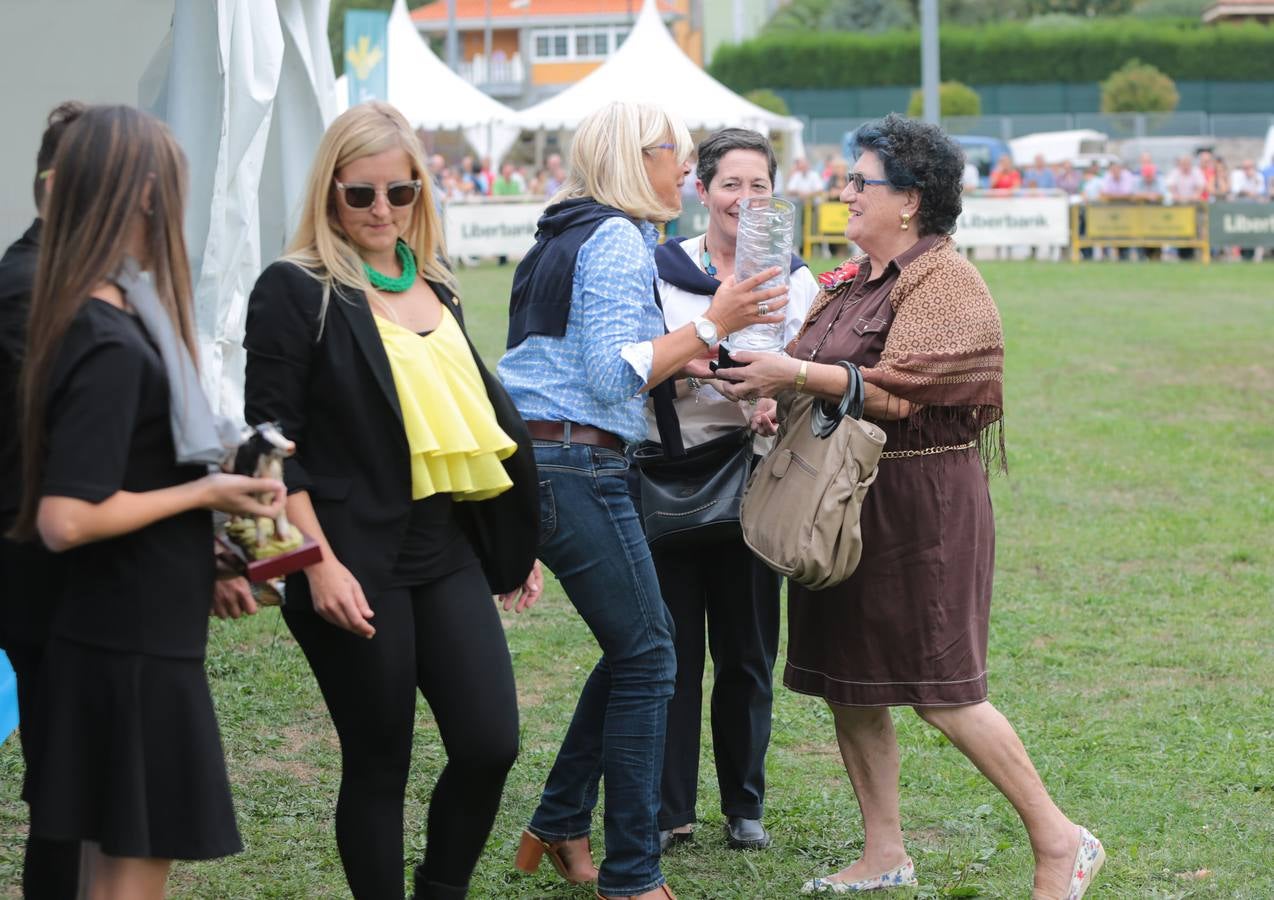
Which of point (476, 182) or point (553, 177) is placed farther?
point (476, 182)

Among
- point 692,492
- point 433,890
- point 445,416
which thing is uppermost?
point 445,416

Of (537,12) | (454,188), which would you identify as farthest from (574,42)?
(454,188)

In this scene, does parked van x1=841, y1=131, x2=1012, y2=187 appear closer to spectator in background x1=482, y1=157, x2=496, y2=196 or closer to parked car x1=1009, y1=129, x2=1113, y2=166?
parked car x1=1009, y1=129, x2=1113, y2=166

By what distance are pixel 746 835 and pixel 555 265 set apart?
1919 mm

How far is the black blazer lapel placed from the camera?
10.7 feet

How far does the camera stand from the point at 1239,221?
2644 centimetres

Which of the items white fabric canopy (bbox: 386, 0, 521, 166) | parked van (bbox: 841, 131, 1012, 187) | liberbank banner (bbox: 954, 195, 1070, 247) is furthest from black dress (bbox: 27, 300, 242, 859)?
parked van (bbox: 841, 131, 1012, 187)

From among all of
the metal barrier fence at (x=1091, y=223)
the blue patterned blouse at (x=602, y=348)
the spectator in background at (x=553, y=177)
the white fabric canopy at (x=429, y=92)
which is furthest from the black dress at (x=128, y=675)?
the white fabric canopy at (x=429, y=92)

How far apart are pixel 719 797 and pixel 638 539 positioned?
1543 millimetres

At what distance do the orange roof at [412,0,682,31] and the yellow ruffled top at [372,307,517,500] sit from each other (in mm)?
78075

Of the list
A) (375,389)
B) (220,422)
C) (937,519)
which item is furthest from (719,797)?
(220,422)

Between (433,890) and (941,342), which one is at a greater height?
(941,342)

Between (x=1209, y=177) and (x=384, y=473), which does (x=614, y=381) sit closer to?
(x=384, y=473)

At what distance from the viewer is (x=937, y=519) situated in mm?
4074
